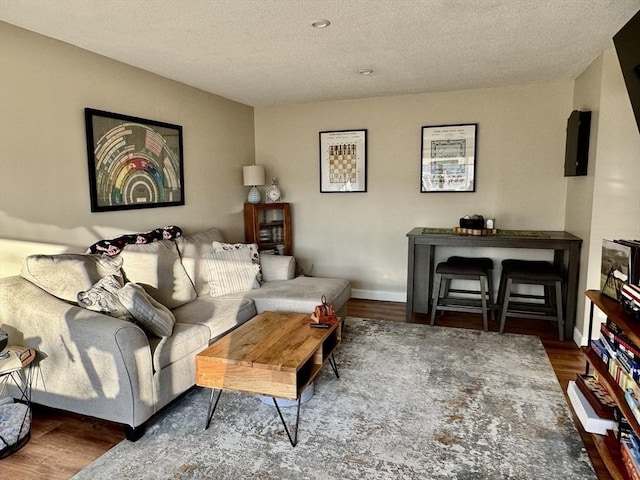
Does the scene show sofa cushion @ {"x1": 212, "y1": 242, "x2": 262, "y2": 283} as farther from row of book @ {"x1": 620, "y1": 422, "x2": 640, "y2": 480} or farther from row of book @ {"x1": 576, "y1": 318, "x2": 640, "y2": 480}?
row of book @ {"x1": 620, "y1": 422, "x2": 640, "y2": 480}

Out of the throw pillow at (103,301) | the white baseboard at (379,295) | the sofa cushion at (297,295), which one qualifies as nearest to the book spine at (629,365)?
the sofa cushion at (297,295)

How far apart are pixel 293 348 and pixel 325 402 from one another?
0.48m

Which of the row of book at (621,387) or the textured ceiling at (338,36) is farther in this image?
the textured ceiling at (338,36)

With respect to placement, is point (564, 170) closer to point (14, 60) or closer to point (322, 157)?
point (322, 157)

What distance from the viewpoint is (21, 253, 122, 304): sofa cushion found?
236cm

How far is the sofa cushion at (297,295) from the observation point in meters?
3.16

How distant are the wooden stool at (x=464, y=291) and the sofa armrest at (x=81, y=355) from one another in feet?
8.39

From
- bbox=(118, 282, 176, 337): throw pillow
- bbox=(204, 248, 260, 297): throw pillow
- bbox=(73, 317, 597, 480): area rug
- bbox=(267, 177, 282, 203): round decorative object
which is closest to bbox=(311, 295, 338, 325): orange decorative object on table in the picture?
bbox=(73, 317, 597, 480): area rug

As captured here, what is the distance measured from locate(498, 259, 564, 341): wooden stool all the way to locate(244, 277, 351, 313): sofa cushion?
1389 millimetres

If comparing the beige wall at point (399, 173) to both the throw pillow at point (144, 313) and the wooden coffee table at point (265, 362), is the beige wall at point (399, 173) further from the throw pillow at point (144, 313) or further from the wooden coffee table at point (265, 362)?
the throw pillow at point (144, 313)

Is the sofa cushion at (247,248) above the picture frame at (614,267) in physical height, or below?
below

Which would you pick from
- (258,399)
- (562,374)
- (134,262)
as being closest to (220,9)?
(134,262)

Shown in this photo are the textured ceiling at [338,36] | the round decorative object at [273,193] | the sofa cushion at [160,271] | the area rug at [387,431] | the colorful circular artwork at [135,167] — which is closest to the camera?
the area rug at [387,431]

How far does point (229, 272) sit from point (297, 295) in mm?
600
